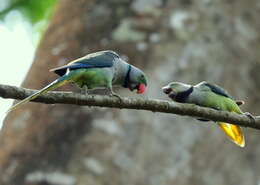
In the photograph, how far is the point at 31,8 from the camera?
9406mm

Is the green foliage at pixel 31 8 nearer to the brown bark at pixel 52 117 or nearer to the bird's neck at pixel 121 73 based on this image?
the brown bark at pixel 52 117

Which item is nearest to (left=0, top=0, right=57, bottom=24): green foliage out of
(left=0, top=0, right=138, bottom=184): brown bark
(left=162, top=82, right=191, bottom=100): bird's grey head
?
(left=0, top=0, right=138, bottom=184): brown bark

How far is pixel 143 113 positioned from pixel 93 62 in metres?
1.77

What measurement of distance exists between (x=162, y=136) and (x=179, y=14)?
114 centimetres

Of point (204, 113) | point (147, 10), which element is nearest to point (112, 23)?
point (147, 10)

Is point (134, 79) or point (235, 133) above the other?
point (134, 79)

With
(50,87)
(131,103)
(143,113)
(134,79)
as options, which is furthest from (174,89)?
(143,113)

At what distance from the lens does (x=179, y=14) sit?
5.81 meters

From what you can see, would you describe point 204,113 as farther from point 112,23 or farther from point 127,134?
point 112,23

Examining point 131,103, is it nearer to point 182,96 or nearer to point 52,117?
point 182,96

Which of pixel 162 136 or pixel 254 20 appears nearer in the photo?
pixel 162 136

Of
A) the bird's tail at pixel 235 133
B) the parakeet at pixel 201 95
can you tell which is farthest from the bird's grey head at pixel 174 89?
the bird's tail at pixel 235 133

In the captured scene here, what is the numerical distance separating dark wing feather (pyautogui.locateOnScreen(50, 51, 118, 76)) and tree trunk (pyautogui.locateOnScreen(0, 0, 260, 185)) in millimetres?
1447

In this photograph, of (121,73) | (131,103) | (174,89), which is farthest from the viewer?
(121,73)
